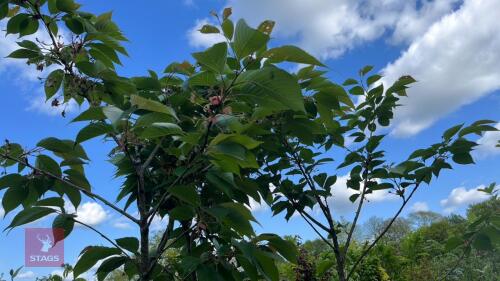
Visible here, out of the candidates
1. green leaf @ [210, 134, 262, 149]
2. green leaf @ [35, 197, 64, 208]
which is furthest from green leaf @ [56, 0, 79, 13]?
green leaf @ [210, 134, 262, 149]

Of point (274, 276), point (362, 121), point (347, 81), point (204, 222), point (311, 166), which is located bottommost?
point (274, 276)

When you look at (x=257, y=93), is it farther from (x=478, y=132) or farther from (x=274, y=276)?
(x=478, y=132)

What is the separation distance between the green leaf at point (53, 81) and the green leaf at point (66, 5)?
0.25 metres

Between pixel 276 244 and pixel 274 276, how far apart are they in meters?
0.14

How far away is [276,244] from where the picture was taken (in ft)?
5.63

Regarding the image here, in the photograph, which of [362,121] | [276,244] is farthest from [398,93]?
[276,244]

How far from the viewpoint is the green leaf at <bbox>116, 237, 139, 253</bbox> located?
5.37 ft

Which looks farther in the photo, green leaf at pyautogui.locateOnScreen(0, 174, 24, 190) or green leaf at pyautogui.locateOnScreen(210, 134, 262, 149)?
green leaf at pyautogui.locateOnScreen(0, 174, 24, 190)

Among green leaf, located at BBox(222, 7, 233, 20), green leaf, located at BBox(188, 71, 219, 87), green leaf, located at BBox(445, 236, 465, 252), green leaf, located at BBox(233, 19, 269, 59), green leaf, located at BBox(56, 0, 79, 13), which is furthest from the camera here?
green leaf, located at BBox(445, 236, 465, 252)

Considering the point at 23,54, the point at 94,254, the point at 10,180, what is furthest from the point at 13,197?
the point at 23,54

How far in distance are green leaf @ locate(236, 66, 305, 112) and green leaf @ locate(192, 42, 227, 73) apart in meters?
0.07

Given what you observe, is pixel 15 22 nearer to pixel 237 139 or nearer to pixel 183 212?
pixel 183 212

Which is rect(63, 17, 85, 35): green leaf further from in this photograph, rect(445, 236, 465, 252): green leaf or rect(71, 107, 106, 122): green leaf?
rect(445, 236, 465, 252): green leaf

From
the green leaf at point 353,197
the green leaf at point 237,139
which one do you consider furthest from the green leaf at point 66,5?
the green leaf at point 353,197
